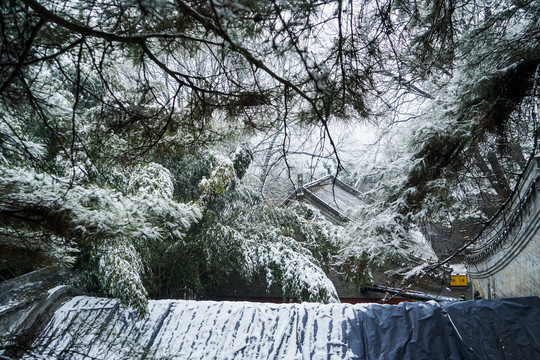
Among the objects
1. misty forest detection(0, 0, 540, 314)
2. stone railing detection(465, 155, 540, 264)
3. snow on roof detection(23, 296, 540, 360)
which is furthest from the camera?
snow on roof detection(23, 296, 540, 360)

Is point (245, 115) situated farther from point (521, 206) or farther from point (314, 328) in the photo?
point (521, 206)

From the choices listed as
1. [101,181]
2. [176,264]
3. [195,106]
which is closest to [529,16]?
[195,106]

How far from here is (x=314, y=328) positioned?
3377 millimetres

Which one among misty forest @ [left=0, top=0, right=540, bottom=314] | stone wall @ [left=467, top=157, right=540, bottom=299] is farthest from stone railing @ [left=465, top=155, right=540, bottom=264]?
misty forest @ [left=0, top=0, right=540, bottom=314]

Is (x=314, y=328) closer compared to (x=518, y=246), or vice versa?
(x=314, y=328)

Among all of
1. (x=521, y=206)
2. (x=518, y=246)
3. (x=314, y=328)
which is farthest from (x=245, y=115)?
(x=518, y=246)

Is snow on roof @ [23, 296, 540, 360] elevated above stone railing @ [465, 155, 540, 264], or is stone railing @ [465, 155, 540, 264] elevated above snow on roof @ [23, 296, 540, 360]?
stone railing @ [465, 155, 540, 264]

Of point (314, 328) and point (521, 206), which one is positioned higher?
point (521, 206)

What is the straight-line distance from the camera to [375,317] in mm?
3262

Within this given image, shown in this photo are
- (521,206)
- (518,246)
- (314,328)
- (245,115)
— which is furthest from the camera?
(518,246)

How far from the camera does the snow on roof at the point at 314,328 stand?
2900 mm

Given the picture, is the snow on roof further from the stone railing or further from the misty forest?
the stone railing

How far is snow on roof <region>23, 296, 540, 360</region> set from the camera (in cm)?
290

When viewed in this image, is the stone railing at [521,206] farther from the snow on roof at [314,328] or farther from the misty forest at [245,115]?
the snow on roof at [314,328]
